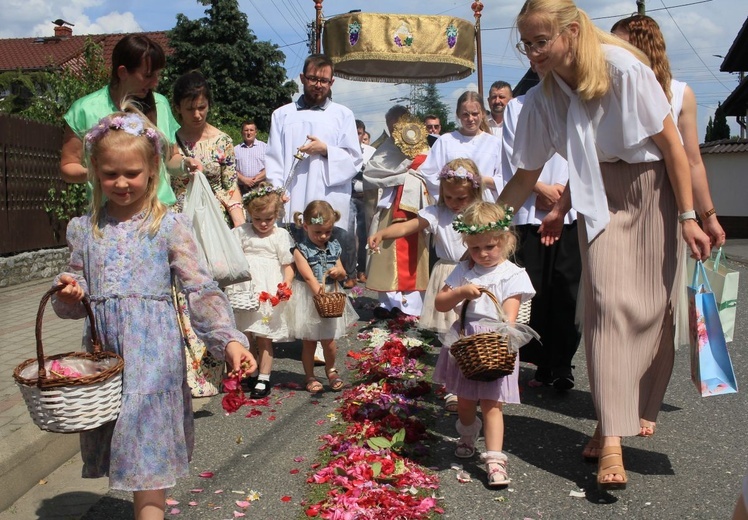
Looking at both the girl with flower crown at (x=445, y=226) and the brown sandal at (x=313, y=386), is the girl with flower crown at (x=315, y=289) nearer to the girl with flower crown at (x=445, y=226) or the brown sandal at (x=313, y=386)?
the brown sandal at (x=313, y=386)

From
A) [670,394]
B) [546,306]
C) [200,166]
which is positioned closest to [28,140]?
[200,166]

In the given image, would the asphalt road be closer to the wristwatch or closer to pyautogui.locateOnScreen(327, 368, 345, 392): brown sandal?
pyautogui.locateOnScreen(327, 368, 345, 392): brown sandal

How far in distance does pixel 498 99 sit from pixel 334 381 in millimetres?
3615

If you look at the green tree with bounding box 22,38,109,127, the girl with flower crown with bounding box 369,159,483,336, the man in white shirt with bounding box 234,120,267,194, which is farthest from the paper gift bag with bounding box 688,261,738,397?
the green tree with bounding box 22,38,109,127

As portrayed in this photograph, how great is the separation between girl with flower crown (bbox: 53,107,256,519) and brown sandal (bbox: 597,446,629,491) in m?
1.85

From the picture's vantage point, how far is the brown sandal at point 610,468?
402cm

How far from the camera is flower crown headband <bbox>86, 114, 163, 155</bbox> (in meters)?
3.25

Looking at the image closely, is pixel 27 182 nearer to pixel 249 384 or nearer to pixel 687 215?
pixel 249 384

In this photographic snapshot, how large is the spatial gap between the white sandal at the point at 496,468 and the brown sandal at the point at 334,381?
2.07 m

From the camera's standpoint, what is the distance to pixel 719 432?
508cm

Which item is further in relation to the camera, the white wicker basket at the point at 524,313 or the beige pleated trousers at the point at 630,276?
the white wicker basket at the point at 524,313

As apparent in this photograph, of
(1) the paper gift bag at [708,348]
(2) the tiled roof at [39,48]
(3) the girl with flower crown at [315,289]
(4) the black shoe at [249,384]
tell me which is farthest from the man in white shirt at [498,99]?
(2) the tiled roof at [39,48]

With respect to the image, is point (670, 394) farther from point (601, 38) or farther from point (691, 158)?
point (601, 38)

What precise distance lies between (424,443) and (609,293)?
136 cm
